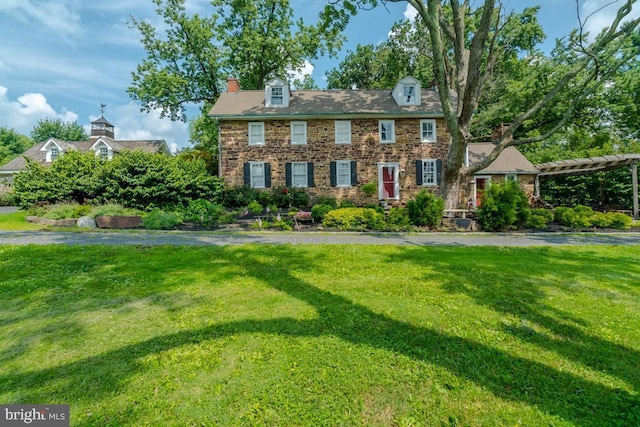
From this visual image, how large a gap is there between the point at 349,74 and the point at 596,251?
1062 inches

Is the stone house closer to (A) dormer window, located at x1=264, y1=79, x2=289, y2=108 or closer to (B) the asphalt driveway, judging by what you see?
(A) dormer window, located at x1=264, y1=79, x2=289, y2=108

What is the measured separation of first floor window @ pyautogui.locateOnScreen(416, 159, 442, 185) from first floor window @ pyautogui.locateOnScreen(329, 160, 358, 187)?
12.1ft

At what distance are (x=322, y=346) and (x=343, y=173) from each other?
15.5 metres

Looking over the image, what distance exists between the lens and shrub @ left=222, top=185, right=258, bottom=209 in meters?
16.0

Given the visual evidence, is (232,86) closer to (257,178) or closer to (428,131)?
(257,178)

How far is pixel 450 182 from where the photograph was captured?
12.7m

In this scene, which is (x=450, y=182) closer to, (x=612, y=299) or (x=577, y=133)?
(x=612, y=299)

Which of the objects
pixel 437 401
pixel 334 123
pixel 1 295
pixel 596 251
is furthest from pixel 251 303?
pixel 334 123

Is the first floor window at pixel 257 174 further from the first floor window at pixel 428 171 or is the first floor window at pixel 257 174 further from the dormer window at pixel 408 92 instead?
the dormer window at pixel 408 92

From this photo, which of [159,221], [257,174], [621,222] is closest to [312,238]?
[159,221]

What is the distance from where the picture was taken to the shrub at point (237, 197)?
1603 cm

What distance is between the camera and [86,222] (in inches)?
421

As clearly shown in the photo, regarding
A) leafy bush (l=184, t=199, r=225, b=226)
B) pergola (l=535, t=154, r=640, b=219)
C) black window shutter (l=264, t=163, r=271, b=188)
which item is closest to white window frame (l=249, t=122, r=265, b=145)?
black window shutter (l=264, t=163, r=271, b=188)

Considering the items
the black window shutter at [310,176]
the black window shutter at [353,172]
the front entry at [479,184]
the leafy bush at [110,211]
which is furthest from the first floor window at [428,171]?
the leafy bush at [110,211]
